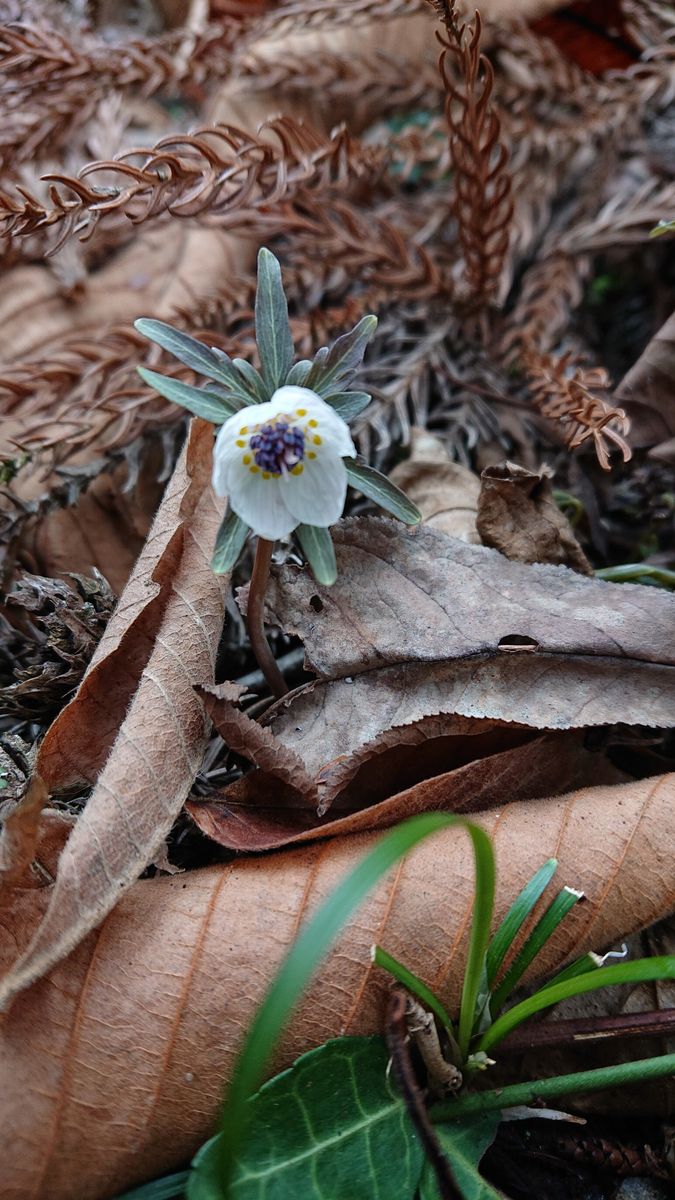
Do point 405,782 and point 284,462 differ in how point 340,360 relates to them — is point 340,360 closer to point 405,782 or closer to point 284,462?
point 284,462

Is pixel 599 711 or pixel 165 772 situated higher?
pixel 165 772

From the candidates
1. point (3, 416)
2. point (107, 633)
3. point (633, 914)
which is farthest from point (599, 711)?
point (3, 416)

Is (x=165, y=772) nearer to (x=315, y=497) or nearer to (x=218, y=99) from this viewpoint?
(x=315, y=497)

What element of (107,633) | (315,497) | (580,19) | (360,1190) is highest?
(580,19)

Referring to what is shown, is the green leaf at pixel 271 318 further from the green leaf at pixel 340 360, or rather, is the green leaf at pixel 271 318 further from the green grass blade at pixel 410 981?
the green grass blade at pixel 410 981

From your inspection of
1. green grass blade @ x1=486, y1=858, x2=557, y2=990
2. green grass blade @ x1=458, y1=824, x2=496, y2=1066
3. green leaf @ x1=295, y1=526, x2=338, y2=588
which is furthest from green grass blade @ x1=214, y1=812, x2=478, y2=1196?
green leaf @ x1=295, y1=526, x2=338, y2=588

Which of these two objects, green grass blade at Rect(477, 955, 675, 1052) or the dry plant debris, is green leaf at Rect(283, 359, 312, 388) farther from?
green grass blade at Rect(477, 955, 675, 1052)

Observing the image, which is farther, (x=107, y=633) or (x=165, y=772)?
(x=107, y=633)
